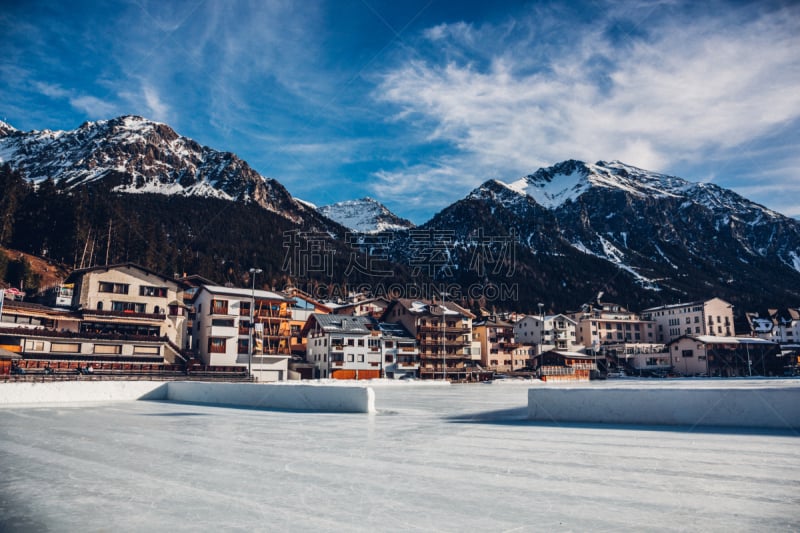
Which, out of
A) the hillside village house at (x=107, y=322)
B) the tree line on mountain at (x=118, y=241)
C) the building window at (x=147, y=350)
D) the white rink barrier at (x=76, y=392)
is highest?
the tree line on mountain at (x=118, y=241)

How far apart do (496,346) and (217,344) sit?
5704cm

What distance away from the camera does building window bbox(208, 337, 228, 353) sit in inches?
2485

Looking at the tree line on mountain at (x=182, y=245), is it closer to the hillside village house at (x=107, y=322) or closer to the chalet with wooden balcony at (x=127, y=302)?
the chalet with wooden balcony at (x=127, y=302)

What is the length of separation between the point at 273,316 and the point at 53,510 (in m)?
65.3

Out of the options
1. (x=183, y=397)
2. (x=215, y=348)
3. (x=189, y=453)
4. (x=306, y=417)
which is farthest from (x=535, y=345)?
(x=189, y=453)

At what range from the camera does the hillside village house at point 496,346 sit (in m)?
100

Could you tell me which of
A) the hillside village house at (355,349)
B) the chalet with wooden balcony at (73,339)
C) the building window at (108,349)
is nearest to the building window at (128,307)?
the chalet with wooden balcony at (73,339)

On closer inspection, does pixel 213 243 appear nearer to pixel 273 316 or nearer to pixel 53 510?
pixel 273 316

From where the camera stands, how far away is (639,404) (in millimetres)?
14680

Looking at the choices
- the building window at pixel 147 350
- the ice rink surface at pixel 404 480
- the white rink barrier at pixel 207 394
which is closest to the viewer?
the ice rink surface at pixel 404 480

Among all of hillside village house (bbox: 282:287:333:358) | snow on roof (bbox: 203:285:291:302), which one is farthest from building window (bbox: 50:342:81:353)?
hillside village house (bbox: 282:287:333:358)

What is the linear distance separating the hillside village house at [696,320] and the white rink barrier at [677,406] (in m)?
120

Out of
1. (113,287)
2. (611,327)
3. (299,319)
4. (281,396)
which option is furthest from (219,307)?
(611,327)

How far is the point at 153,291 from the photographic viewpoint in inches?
2544
